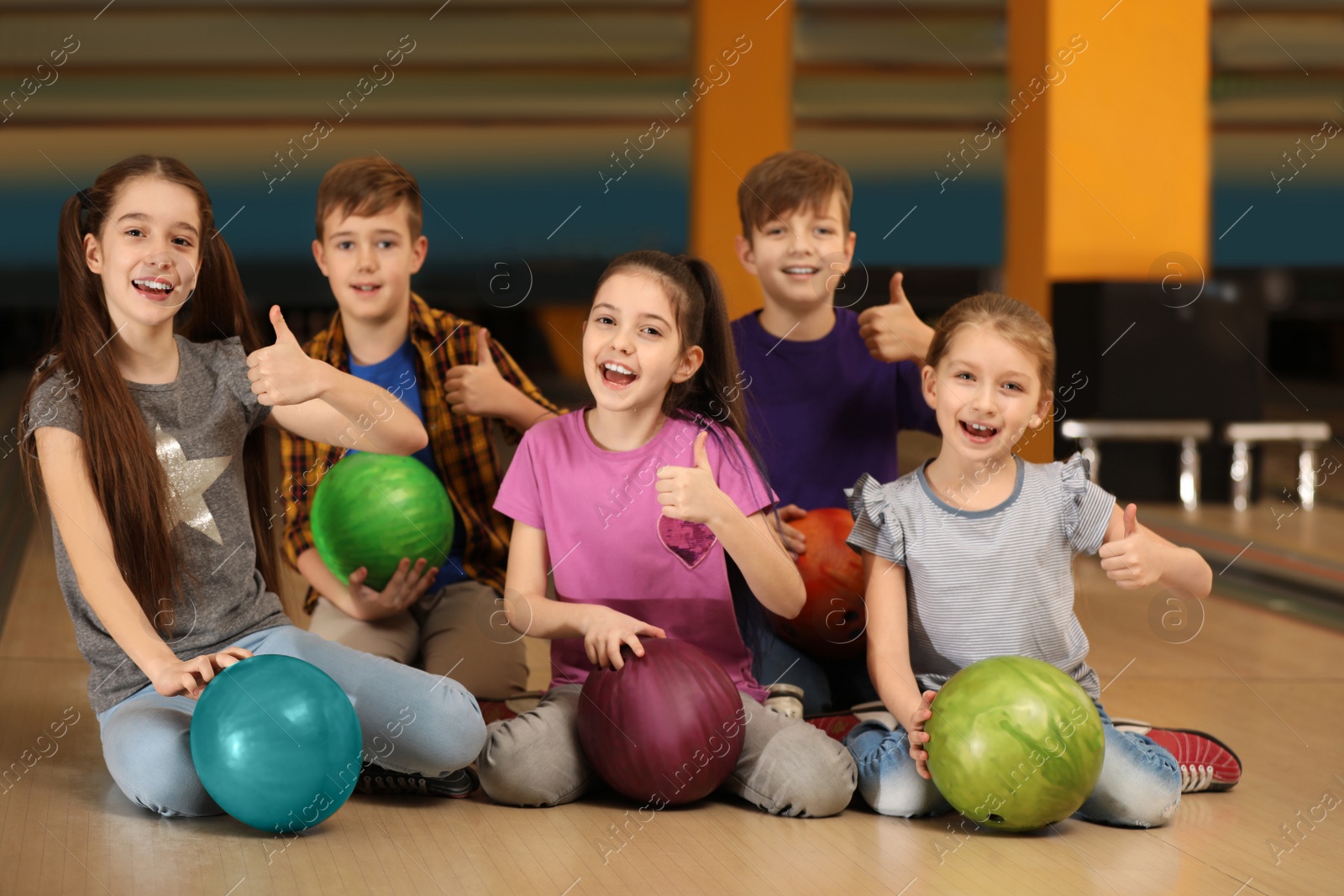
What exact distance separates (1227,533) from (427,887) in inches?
145

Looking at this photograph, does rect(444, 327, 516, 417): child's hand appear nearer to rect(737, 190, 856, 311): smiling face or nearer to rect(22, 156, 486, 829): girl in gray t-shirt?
rect(22, 156, 486, 829): girl in gray t-shirt

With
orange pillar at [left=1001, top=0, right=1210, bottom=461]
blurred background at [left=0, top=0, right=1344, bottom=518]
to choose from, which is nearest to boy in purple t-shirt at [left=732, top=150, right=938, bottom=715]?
orange pillar at [left=1001, top=0, right=1210, bottom=461]

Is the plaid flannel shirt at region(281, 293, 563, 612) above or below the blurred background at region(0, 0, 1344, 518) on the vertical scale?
below

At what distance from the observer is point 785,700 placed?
7.33ft

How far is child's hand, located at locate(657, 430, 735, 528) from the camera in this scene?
6.33 feet

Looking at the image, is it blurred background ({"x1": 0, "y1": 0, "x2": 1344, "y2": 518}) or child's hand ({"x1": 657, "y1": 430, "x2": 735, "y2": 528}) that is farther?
blurred background ({"x1": 0, "y1": 0, "x2": 1344, "y2": 518})

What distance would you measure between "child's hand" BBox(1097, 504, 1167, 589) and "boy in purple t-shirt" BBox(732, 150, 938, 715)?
0.67 m

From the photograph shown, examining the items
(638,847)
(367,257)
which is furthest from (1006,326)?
(367,257)

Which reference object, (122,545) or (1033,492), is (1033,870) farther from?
(122,545)

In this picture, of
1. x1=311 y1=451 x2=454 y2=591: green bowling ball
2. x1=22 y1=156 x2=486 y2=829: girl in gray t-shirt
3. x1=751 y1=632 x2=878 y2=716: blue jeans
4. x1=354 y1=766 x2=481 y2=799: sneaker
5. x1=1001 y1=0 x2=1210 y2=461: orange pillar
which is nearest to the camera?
x1=22 y1=156 x2=486 y2=829: girl in gray t-shirt

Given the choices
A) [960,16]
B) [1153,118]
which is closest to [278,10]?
[960,16]

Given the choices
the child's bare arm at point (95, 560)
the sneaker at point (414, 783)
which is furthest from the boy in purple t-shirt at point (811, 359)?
the child's bare arm at point (95, 560)

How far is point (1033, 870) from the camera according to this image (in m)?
1.77

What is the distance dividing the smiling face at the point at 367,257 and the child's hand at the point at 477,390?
0.63ft
